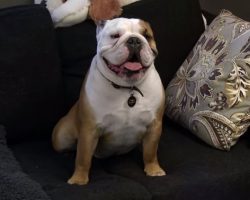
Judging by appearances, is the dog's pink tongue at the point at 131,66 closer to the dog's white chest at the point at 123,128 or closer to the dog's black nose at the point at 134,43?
the dog's black nose at the point at 134,43

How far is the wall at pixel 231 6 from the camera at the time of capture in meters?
2.57

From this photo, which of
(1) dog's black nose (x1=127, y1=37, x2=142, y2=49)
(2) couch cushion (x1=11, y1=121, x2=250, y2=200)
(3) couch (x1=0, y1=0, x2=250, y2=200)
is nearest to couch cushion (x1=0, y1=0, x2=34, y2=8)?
(3) couch (x1=0, y1=0, x2=250, y2=200)

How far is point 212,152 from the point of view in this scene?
1.72m

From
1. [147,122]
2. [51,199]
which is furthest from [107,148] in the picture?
[51,199]

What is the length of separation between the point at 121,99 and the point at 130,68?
0.14m

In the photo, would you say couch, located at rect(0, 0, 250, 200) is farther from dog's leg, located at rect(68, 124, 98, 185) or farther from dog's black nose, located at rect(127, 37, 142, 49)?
dog's black nose, located at rect(127, 37, 142, 49)

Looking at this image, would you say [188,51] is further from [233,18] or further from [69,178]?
[69,178]

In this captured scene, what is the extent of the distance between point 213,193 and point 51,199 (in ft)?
1.66

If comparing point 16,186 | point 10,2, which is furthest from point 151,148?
point 10,2

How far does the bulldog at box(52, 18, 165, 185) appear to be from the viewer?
1.46 meters

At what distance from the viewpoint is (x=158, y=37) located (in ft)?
6.52

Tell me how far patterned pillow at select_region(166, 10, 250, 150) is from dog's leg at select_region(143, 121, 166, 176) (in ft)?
0.66

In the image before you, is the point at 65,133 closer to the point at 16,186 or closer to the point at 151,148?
the point at 151,148

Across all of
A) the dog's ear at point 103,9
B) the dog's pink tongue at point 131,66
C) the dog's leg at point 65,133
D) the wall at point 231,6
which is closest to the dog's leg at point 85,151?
the dog's leg at point 65,133
